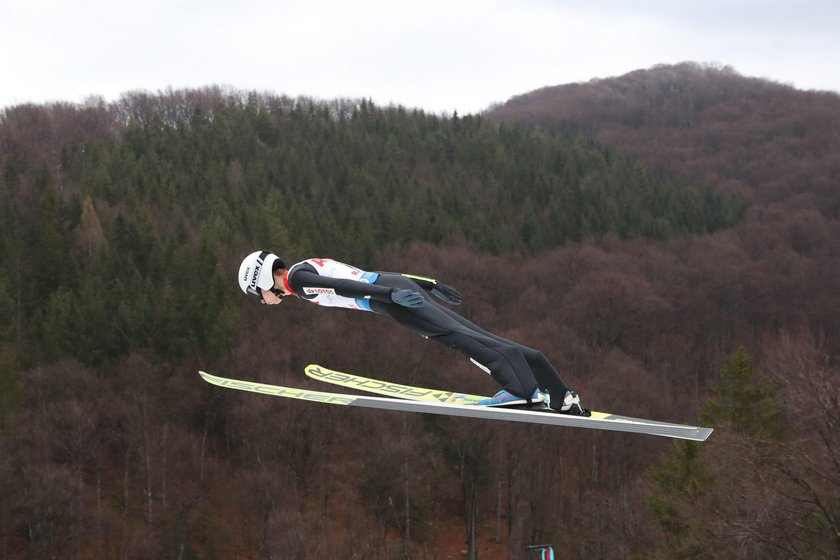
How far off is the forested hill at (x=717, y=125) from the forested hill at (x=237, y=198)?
17.5 meters

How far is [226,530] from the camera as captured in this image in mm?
44250

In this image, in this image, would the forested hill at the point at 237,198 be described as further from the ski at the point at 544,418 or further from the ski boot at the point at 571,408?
the ski boot at the point at 571,408

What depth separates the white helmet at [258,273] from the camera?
29.3 feet

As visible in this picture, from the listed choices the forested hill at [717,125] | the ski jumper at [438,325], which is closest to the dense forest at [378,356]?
the ski jumper at [438,325]

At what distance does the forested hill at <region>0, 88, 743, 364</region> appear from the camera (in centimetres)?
5484

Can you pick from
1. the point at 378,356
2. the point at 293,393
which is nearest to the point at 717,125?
the point at 378,356

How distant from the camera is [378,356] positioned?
52094mm

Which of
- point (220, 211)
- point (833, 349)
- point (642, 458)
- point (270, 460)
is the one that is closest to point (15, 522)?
point (270, 460)

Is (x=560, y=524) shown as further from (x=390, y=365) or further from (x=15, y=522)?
(x=15, y=522)

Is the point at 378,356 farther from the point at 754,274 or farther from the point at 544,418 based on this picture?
the point at 544,418

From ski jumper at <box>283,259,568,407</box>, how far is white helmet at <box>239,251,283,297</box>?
23cm

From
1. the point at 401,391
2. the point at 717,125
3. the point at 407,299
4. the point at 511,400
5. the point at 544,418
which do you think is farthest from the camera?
the point at 717,125

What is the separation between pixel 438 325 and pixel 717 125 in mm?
160210

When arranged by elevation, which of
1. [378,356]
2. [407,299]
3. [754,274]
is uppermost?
[407,299]
